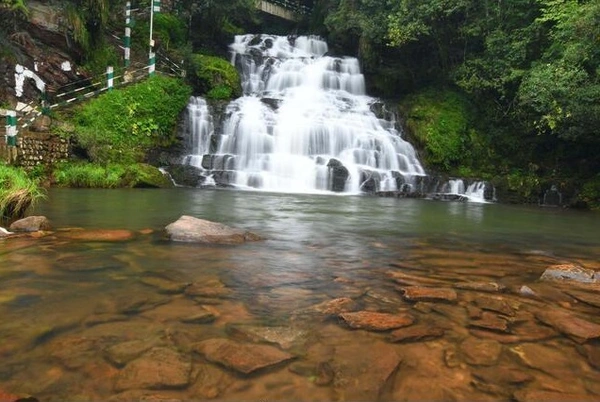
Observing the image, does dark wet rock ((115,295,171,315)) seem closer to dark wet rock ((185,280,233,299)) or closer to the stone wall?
dark wet rock ((185,280,233,299))

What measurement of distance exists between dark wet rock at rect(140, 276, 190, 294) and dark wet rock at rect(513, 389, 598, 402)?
243 cm

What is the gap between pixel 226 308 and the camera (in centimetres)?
330

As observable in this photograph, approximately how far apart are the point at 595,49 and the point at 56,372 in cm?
1590

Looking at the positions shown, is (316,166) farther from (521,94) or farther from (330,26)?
(330,26)

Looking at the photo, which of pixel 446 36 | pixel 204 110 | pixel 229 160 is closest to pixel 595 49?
pixel 446 36

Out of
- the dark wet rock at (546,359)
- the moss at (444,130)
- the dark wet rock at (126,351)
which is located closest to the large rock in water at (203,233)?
the dark wet rock at (126,351)

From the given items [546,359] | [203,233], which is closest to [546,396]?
[546,359]

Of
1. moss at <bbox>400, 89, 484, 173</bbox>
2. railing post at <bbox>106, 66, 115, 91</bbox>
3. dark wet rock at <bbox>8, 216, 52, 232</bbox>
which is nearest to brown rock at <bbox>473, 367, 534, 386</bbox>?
dark wet rock at <bbox>8, 216, 52, 232</bbox>

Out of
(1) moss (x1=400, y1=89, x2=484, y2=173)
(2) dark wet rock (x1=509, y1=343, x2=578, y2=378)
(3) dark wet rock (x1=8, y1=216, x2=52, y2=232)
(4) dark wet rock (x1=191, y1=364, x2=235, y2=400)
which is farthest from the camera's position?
(1) moss (x1=400, y1=89, x2=484, y2=173)

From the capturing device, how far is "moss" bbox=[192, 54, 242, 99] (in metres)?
19.8

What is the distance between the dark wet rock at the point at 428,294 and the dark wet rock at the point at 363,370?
96cm

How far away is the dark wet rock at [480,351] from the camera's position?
2.61m

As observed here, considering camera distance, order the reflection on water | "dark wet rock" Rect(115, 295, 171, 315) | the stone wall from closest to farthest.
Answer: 1. the reflection on water
2. "dark wet rock" Rect(115, 295, 171, 315)
3. the stone wall

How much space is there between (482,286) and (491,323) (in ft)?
2.89
